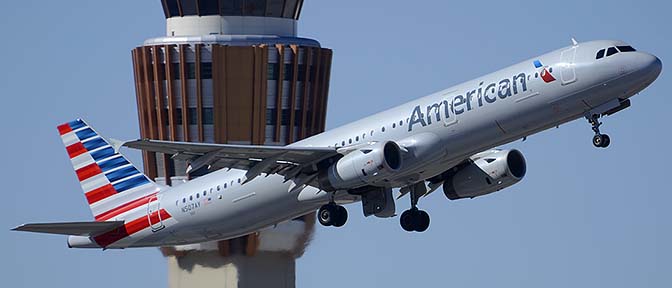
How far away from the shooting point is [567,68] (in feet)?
305

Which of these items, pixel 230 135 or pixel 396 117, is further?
pixel 230 135

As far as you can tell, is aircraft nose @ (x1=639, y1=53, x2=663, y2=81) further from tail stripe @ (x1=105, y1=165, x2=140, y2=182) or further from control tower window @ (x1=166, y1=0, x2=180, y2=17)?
control tower window @ (x1=166, y1=0, x2=180, y2=17)

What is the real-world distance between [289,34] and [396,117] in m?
43.8

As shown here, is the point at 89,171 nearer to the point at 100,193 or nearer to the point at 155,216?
the point at 100,193

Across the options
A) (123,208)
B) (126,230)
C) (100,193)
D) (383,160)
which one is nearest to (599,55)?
(383,160)

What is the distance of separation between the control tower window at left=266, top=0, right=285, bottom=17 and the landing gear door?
157 feet

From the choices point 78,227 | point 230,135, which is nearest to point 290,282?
point 230,135

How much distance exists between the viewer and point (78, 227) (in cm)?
10712

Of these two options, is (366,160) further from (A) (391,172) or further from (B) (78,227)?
(B) (78,227)

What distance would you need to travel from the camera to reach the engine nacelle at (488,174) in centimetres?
10269

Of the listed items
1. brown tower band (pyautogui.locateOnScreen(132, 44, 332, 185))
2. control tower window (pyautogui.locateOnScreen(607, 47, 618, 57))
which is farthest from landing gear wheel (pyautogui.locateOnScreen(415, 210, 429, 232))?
brown tower band (pyautogui.locateOnScreen(132, 44, 332, 185))

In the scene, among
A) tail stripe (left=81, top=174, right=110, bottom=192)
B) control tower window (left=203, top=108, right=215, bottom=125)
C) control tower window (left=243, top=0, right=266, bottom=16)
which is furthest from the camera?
control tower window (left=243, top=0, right=266, bottom=16)

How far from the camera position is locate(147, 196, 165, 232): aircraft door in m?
106

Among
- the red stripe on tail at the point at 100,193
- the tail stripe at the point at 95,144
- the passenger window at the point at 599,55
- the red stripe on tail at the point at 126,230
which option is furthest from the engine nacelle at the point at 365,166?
the tail stripe at the point at 95,144
